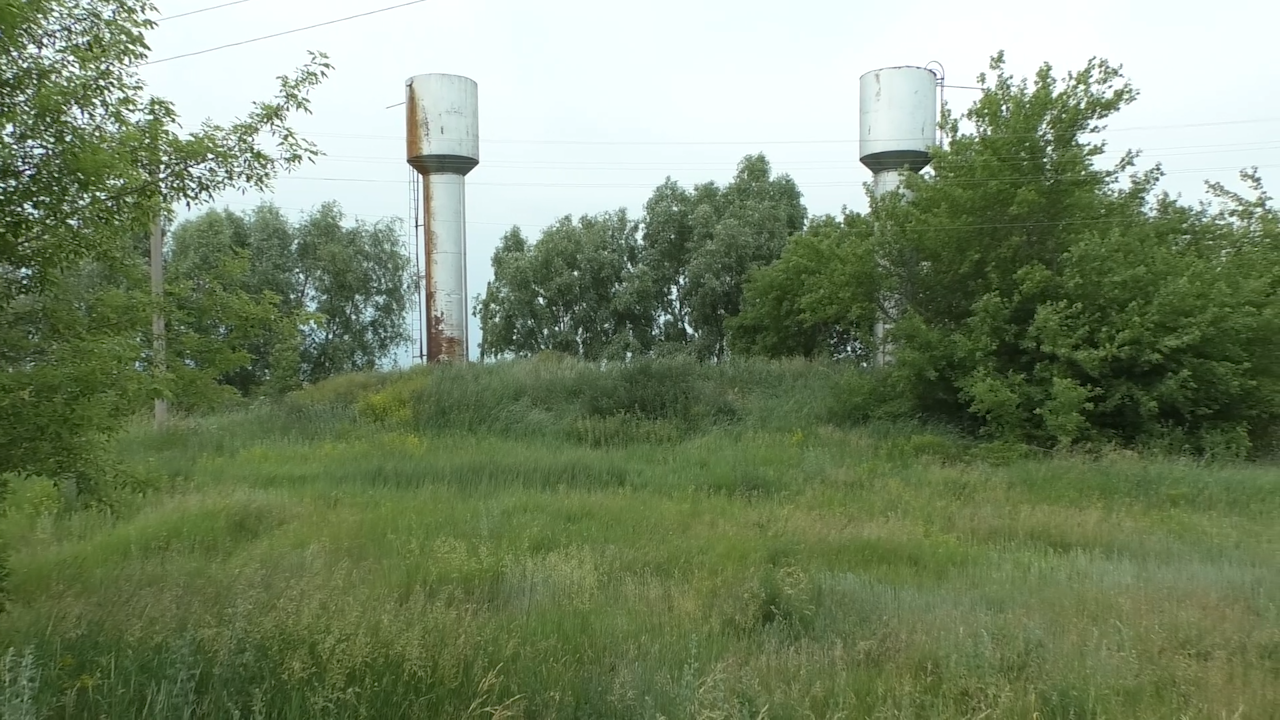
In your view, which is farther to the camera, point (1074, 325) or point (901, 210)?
point (901, 210)

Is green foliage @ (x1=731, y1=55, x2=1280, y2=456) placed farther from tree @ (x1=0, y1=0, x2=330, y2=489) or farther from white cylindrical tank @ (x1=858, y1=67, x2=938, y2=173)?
tree @ (x1=0, y1=0, x2=330, y2=489)

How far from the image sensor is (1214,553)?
727cm

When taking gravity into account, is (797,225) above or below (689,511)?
above

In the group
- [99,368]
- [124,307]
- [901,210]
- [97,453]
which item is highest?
[901,210]

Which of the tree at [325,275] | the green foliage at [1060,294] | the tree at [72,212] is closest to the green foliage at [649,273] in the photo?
the tree at [325,275]

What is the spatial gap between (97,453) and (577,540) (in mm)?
4423

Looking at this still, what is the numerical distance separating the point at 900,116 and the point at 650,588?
829 inches

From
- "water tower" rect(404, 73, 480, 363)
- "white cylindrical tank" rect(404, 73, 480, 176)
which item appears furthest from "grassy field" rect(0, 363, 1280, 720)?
"white cylindrical tank" rect(404, 73, 480, 176)

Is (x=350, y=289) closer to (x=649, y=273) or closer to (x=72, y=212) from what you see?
(x=649, y=273)

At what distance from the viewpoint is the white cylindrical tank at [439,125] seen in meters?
24.7

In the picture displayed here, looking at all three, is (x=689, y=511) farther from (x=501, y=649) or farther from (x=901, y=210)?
(x=901, y=210)

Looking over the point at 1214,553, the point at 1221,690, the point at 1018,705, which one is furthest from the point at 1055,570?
the point at 1018,705

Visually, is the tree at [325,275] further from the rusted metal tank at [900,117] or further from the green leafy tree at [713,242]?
the rusted metal tank at [900,117]

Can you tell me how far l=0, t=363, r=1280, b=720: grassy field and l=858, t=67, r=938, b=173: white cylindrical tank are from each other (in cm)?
1267
